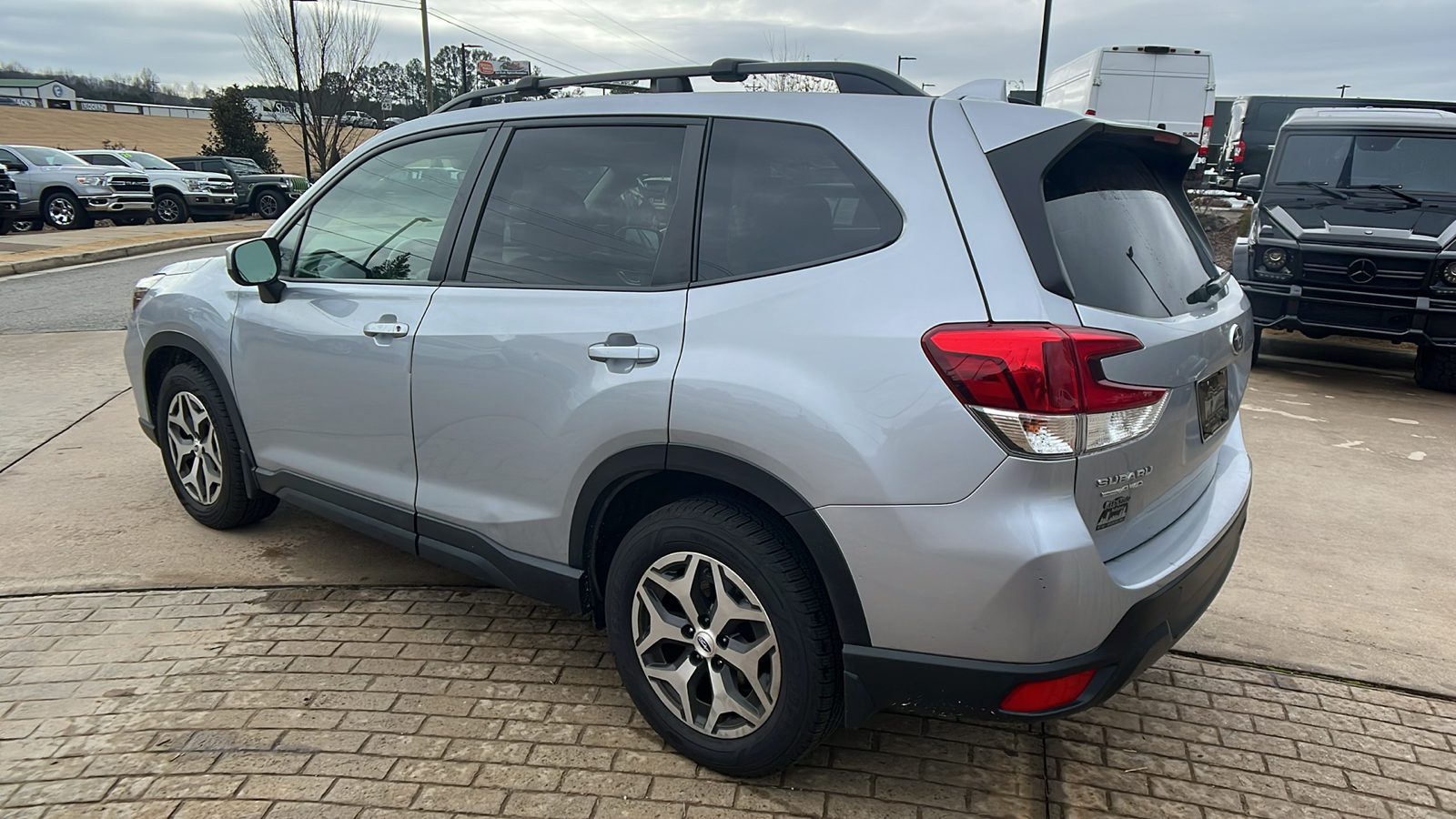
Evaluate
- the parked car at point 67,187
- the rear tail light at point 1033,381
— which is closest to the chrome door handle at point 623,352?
the rear tail light at point 1033,381

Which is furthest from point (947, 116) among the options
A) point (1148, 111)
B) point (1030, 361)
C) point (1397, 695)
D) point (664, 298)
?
point (1148, 111)

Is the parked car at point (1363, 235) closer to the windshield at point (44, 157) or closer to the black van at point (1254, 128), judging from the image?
the black van at point (1254, 128)

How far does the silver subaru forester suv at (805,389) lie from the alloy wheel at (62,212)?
21.4m

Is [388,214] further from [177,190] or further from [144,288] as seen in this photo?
[177,190]

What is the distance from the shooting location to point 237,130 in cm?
3866

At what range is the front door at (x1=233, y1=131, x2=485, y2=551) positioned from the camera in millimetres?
3242

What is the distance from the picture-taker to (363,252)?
138 inches

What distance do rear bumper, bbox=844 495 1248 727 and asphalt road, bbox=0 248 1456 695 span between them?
1.29 metres

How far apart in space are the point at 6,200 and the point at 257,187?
789 cm

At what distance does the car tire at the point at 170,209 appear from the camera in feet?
74.2

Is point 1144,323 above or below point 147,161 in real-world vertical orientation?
below

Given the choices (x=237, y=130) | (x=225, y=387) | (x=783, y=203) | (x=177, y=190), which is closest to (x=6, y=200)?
(x=177, y=190)

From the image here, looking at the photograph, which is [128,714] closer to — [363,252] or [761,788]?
[363,252]

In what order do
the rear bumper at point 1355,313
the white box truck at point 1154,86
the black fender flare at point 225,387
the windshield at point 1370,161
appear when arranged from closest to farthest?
the black fender flare at point 225,387 → the rear bumper at point 1355,313 → the windshield at point 1370,161 → the white box truck at point 1154,86
